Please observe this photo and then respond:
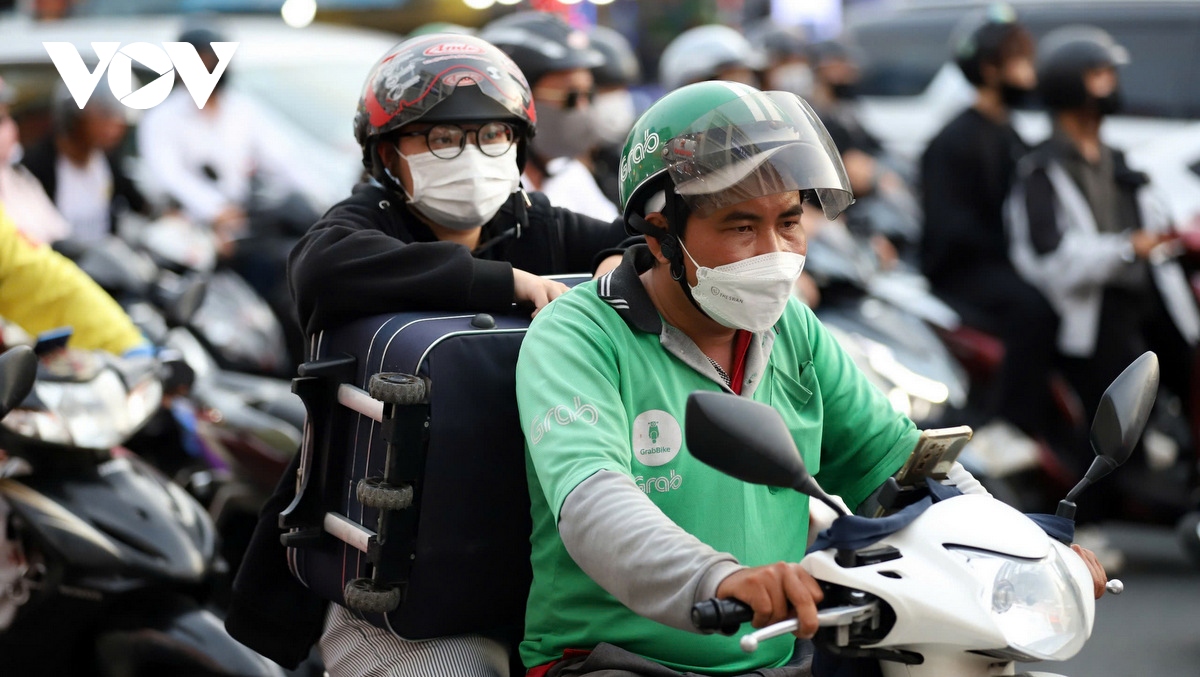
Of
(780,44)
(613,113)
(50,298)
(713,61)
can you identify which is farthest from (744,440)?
(780,44)

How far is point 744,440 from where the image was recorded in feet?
6.95

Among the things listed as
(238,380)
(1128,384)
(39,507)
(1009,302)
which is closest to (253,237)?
(238,380)

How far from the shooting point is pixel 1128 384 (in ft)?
8.37

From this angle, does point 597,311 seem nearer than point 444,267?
Yes

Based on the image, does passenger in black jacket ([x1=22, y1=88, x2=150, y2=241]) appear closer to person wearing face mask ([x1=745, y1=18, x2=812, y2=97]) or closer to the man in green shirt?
person wearing face mask ([x1=745, y1=18, x2=812, y2=97])

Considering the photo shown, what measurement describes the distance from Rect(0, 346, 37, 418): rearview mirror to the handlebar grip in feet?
6.00

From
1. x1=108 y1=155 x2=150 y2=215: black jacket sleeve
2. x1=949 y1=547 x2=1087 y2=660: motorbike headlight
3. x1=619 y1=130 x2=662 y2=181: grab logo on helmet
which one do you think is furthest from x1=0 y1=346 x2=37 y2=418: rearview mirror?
x1=108 y1=155 x2=150 y2=215: black jacket sleeve

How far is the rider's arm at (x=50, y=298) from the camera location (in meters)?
4.54

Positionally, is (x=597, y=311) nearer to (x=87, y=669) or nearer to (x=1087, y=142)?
(x=87, y=669)

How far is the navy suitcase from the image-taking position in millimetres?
2748

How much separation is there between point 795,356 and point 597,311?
391 mm

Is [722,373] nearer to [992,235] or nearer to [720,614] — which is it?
[720,614]

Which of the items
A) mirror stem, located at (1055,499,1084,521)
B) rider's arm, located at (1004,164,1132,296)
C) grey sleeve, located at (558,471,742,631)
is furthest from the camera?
rider's arm, located at (1004,164,1132,296)

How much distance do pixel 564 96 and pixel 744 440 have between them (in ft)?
11.9
